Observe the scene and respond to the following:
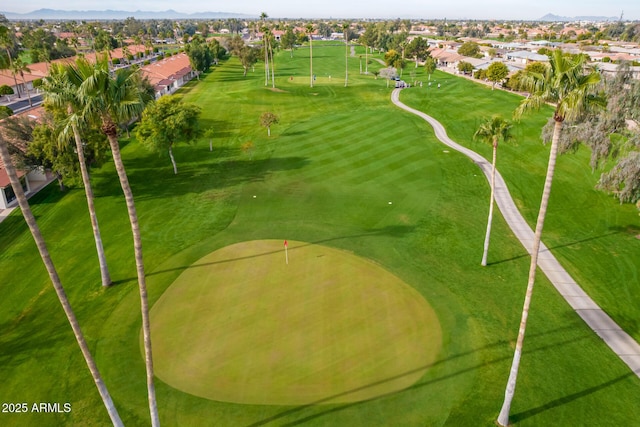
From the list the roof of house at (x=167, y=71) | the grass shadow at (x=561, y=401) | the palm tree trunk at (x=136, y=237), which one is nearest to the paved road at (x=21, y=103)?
the roof of house at (x=167, y=71)

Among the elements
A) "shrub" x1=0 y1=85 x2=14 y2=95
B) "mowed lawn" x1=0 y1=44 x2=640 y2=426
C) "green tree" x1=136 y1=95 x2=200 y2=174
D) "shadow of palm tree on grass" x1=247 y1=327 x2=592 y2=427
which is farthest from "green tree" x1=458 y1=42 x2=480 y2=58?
"shadow of palm tree on grass" x1=247 y1=327 x2=592 y2=427

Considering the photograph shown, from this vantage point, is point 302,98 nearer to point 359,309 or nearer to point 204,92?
point 204,92

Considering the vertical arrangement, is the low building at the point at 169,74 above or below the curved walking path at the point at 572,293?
above

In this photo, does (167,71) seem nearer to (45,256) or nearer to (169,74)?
(169,74)

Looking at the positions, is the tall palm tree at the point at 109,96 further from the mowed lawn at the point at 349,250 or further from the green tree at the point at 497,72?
the green tree at the point at 497,72

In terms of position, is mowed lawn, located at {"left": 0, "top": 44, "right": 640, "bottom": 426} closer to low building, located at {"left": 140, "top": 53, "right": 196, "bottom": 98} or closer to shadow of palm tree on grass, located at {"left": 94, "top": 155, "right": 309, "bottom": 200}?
shadow of palm tree on grass, located at {"left": 94, "top": 155, "right": 309, "bottom": 200}

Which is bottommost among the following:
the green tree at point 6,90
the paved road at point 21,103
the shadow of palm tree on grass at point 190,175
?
the shadow of palm tree on grass at point 190,175
